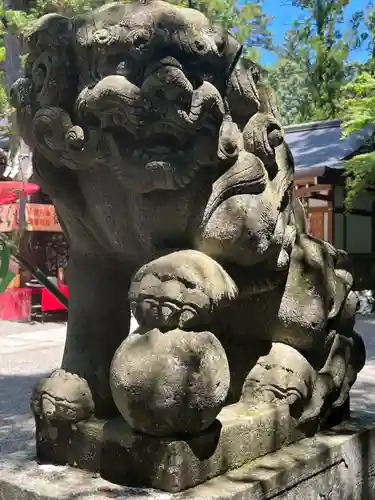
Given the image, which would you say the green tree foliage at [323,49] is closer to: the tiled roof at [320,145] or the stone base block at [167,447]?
the tiled roof at [320,145]

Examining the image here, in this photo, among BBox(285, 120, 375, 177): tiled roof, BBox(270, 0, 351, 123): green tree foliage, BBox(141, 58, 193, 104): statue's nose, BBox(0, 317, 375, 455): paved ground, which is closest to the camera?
BBox(141, 58, 193, 104): statue's nose

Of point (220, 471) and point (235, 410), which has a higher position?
point (235, 410)

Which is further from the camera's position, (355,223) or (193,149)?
(355,223)

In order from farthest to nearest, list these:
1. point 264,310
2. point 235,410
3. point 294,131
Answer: point 294,131 < point 264,310 < point 235,410

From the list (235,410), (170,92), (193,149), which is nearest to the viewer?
(170,92)

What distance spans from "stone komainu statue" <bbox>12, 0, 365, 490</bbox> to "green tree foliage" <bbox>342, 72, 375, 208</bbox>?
694 cm

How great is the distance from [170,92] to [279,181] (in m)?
0.55

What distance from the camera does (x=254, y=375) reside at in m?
2.03

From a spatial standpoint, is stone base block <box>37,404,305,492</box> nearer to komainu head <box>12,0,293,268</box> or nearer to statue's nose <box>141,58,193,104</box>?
komainu head <box>12,0,293,268</box>

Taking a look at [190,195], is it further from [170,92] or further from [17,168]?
[17,168]

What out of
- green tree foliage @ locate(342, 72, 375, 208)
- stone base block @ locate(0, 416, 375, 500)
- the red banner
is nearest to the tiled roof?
green tree foliage @ locate(342, 72, 375, 208)

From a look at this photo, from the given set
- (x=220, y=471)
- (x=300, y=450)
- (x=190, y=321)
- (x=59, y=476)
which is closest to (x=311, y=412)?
(x=300, y=450)

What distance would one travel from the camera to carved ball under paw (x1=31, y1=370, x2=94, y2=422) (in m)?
1.83

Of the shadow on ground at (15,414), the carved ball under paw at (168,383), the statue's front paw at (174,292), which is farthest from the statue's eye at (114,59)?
the shadow on ground at (15,414)
